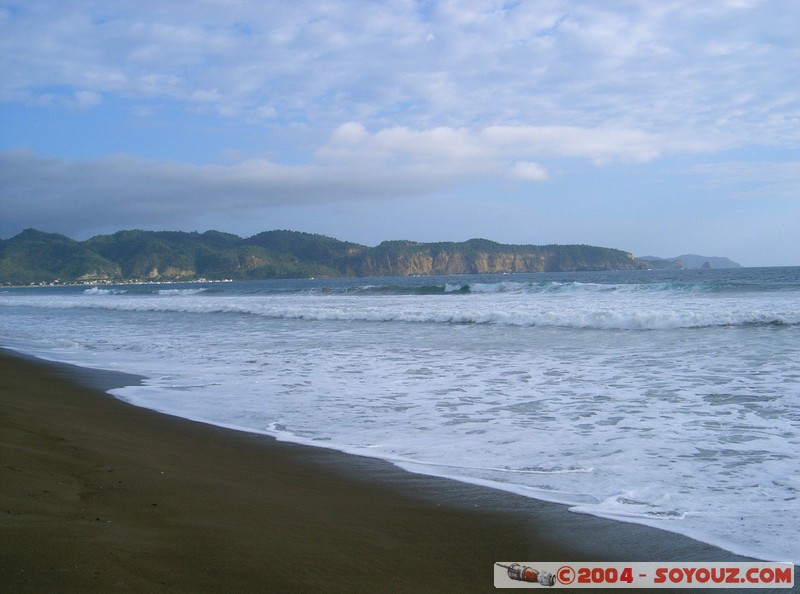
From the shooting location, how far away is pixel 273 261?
132 meters

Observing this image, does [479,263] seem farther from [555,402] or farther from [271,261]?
[555,402]

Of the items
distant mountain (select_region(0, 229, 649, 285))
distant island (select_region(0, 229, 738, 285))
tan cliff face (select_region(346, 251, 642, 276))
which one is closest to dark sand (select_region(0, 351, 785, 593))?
distant mountain (select_region(0, 229, 649, 285))

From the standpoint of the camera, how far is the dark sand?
2691 millimetres

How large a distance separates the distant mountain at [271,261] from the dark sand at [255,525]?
397ft

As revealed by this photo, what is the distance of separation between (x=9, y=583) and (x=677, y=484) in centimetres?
406

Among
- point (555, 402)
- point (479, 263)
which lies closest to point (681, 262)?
point (479, 263)

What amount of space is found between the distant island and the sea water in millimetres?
111869

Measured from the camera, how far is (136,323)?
23.9 meters

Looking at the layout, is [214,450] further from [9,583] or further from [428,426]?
[9,583]

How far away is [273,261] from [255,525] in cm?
13097

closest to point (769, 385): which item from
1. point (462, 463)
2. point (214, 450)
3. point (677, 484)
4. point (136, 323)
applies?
point (677, 484)

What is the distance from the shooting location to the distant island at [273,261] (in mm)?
126625

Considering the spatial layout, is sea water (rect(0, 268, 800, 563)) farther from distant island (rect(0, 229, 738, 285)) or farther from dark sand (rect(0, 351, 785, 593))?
distant island (rect(0, 229, 738, 285))

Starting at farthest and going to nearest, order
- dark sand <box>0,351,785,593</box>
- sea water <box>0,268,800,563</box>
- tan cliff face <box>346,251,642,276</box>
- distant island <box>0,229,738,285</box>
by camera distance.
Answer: tan cliff face <box>346,251,642,276</box> < distant island <box>0,229,738,285</box> < sea water <box>0,268,800,563</box> < dark sand <box>0,351,785,593</box>
